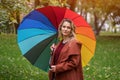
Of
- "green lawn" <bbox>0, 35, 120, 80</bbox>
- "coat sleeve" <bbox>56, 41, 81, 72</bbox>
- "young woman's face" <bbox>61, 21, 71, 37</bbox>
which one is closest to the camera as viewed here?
"coat sleeve" <bbox>56, 41, 81, 72</bbox>

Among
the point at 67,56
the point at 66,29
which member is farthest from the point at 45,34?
the point at 67,56

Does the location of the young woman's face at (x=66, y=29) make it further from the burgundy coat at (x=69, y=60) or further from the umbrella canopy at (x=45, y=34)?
the umbrella canopy at (x=45, y=34)

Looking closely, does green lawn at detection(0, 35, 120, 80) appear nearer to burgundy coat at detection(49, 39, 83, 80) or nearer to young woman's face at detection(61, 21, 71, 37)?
burgundy coat at detection(49, 39, 83, 80)

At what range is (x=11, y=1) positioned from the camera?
9.91m

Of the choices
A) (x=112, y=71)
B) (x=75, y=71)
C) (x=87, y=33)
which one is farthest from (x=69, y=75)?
(x=112, y=71)

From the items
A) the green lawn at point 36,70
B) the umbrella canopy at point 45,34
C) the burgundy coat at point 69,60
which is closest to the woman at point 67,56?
the burgundy coat at point 69,60

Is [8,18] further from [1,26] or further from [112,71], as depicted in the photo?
[112,71]

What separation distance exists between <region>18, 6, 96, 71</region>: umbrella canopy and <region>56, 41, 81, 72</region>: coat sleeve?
0.90 metres

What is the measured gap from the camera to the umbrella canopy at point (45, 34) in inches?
266

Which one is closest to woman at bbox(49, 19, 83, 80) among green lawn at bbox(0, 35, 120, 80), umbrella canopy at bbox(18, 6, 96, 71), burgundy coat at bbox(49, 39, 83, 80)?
burgundy coat at bbox(49, 39, 83, 80)

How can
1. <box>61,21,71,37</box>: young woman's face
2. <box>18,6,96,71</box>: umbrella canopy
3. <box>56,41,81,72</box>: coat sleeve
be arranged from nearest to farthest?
<box>56,41,81,72</box>: coat sleeve → <box>61,21,71,37</box>: young woman's face → <box>18,6,96,71</box>: umbrella canopy

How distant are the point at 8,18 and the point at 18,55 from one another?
5810 millimetres

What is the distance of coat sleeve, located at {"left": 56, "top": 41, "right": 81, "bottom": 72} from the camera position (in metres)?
5.75

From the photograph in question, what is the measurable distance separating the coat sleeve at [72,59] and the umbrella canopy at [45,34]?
2.96 feet
